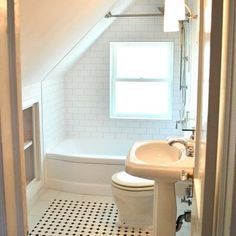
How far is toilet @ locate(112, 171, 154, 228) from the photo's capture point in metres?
2.98

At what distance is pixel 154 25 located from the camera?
4324 mm

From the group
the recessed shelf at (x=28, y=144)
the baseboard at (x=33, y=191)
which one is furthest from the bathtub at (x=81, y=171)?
the recessed shelf at (x=28, y=144)

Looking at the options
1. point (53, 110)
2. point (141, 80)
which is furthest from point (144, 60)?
point (53, 110)

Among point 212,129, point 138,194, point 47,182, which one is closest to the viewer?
point 212,129

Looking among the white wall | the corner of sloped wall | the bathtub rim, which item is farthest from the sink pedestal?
the white wall

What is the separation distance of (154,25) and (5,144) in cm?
368

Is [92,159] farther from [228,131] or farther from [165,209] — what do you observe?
[228,131]

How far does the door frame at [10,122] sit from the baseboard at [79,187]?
2848mm

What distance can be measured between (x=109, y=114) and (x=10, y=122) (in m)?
3.73

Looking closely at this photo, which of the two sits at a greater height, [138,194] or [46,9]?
[46,9]

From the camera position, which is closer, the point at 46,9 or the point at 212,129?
the point at 212,129

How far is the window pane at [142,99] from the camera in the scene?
14.9 ft

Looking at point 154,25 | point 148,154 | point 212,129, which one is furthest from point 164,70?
point 212,129

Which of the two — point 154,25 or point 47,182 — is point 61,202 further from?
point 154,25
